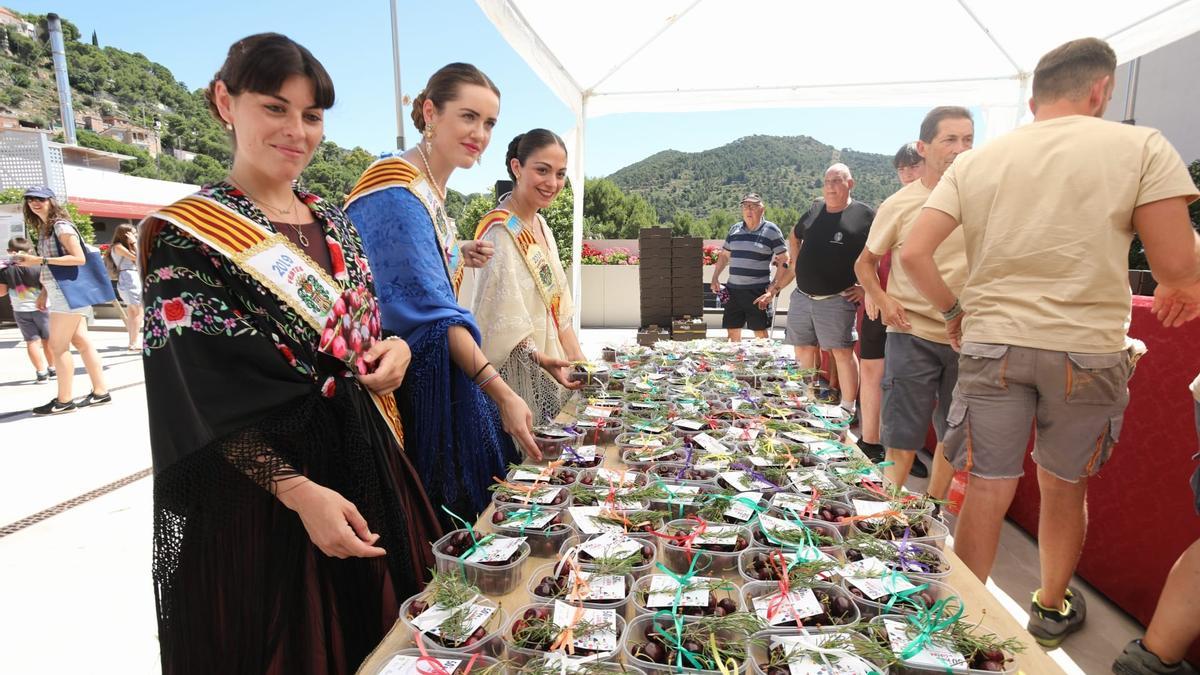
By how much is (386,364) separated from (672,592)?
0.63 meters

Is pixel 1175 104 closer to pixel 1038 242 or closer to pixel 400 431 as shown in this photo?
pixel 1038 242

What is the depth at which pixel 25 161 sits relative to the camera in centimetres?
1391

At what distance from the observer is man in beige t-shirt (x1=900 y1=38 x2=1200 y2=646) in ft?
4.50

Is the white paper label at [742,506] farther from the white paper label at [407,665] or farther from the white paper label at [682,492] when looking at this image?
the white paper label at [407,665]

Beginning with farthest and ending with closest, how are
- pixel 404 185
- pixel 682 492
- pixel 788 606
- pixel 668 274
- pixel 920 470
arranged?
pixel 668 274, pixel 920 470, pixel 404 185, pixel 682 492, pixel 788 606

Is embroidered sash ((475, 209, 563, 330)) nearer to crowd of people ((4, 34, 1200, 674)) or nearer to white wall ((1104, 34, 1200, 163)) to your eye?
crowd of people ((4, 34, 1200, 674))

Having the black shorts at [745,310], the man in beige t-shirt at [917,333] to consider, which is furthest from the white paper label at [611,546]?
the black shorts at [745,310]

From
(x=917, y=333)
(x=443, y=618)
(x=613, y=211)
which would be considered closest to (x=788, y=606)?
(x=443, y=618)

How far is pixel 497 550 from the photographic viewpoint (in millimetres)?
918

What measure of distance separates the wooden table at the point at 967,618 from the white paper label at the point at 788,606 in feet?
0.30

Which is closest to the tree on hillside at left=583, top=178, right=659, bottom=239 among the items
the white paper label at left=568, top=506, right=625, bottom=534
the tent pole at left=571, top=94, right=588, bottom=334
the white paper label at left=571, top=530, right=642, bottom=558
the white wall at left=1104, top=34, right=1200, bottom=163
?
the white wall at left=1104, top=34, right=1200, bottom=163

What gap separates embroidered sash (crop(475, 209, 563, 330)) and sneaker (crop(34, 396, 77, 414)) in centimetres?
447

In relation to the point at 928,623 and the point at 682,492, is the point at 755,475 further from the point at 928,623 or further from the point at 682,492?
the point at 928,623

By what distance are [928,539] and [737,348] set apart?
182 cm
